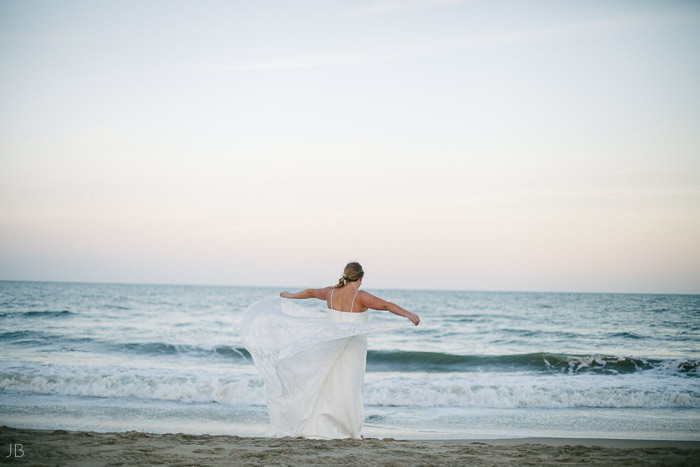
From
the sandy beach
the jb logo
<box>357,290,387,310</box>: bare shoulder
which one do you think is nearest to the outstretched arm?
<box>357,290,387,310</box>: bare shoulder

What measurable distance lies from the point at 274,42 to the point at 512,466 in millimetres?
14190

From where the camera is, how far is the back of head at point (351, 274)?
20.4 feet

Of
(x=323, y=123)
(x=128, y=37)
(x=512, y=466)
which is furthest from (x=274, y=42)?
(x=512, y=466)

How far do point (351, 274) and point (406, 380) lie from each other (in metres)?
6.64

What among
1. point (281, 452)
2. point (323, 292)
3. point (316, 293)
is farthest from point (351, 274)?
point (281, 452)

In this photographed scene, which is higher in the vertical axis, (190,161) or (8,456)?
(190,161)

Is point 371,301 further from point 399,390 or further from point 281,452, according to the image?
point 399,390

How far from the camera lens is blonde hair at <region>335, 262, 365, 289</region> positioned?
20.4 feet

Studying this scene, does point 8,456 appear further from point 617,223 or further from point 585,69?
point 617,223

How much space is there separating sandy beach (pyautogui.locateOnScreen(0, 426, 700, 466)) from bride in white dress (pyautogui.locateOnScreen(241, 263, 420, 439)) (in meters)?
0.30

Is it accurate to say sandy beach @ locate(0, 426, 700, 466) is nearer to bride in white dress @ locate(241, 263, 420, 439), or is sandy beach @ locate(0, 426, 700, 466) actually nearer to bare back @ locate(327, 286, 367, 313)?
bride in white dress @ locate(241, 263, 420, 439)

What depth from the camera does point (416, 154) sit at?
1783cm

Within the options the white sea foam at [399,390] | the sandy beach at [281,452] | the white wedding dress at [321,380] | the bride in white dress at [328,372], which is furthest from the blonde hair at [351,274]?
the white sea foam at [399,390]

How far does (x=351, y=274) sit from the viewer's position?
6.20m
